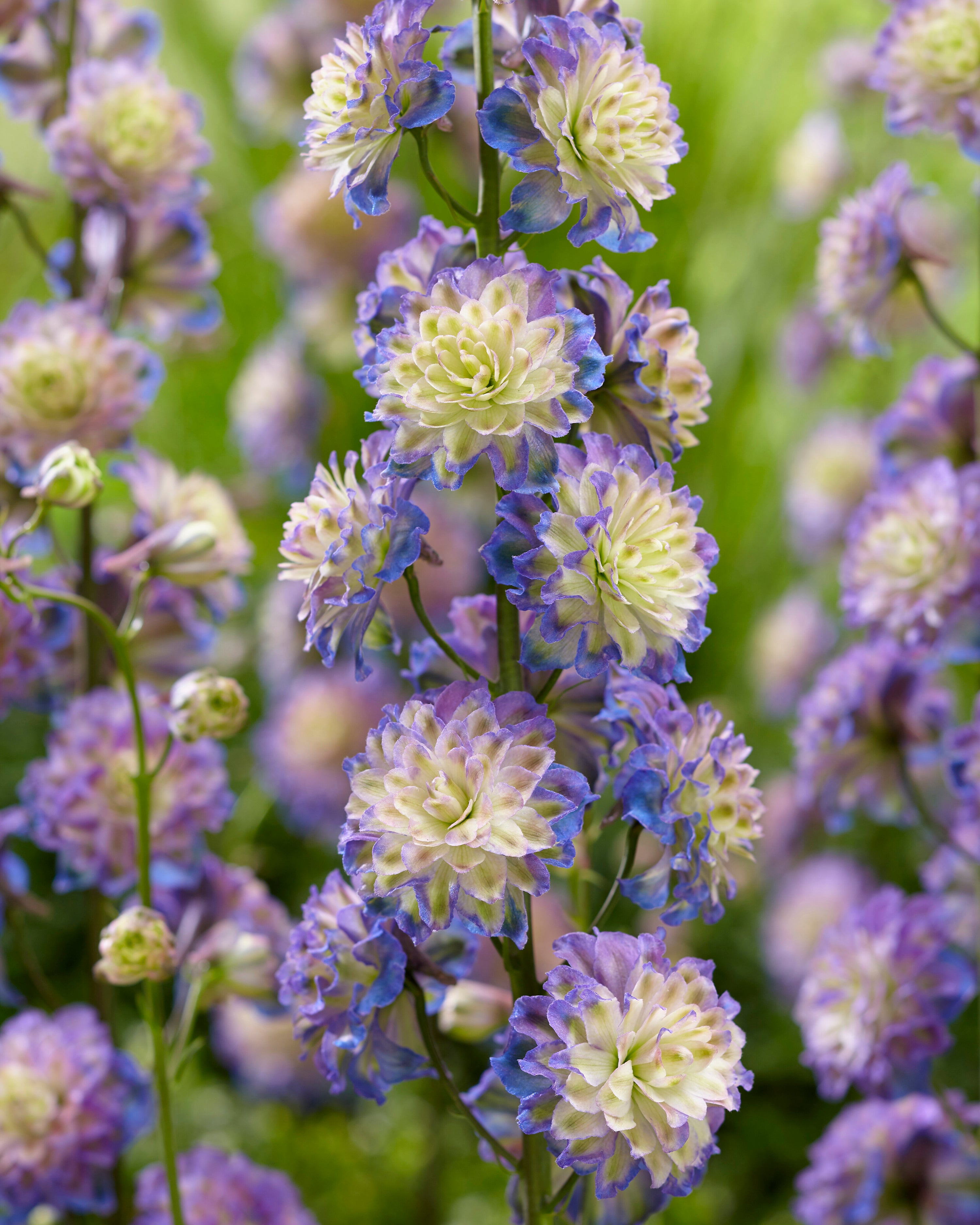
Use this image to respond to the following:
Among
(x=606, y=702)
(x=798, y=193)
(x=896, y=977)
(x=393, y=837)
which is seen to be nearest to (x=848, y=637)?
(x=798, y=193)

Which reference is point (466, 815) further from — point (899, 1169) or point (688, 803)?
point (899, 1169)

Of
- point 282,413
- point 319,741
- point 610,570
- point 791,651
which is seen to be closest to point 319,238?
point 282,413

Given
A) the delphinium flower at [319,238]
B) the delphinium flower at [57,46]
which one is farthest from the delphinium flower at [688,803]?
the delphinium flower at [319,238]

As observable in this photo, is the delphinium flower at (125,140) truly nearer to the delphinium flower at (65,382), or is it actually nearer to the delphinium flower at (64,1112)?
the delphinium flower at (65,382)

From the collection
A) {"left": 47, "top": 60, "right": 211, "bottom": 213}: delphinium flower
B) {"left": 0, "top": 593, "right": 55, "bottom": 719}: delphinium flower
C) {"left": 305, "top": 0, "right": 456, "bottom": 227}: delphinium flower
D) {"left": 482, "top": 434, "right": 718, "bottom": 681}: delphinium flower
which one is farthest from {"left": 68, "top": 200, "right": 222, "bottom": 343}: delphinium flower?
{"left": 482, "top": 434, "right": 718, "bottom": 681}: delphinium flower

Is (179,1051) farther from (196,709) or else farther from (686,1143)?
(686,1143)
